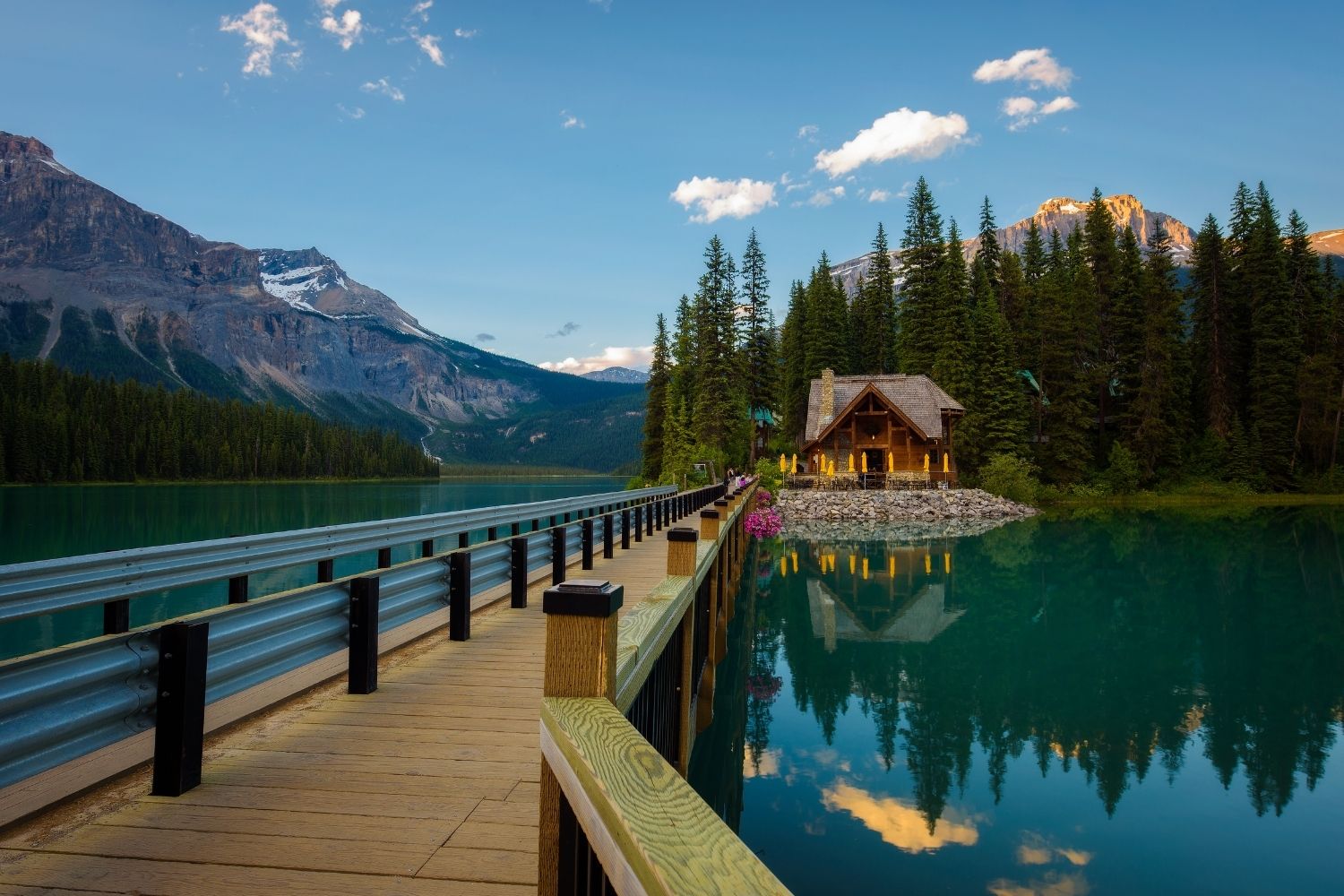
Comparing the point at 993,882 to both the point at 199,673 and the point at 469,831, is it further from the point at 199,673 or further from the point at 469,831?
the point at 199,673

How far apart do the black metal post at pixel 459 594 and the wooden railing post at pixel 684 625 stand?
183cm

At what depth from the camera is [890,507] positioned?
140ft

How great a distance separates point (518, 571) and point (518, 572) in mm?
12

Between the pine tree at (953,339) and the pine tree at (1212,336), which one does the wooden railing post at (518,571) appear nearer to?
the pine tree at (953,339)

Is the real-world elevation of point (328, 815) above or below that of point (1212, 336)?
below

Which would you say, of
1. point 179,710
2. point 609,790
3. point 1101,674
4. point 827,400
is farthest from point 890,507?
point 609,790

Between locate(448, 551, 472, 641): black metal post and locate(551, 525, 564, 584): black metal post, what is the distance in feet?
10.6

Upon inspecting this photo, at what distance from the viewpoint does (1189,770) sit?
29.5 feet

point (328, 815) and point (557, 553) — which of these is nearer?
point (328, 815)

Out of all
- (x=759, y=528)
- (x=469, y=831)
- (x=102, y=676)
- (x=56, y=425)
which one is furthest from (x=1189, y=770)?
(x=56, y=425)

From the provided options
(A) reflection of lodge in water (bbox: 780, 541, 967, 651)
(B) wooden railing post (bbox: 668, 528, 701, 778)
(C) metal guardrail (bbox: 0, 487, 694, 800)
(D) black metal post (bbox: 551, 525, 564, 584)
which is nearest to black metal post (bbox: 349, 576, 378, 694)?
(C) metal guardrail (bbox: 0, 487, 694, 800)

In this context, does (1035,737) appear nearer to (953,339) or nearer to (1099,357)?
(953,339)

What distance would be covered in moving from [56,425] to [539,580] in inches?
4274

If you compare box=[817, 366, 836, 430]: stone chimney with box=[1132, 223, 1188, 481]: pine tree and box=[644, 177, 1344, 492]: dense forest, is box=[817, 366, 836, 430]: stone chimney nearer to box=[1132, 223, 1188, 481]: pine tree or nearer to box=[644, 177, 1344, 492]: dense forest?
box=[644, 177, 1344, 492]: dense forest
